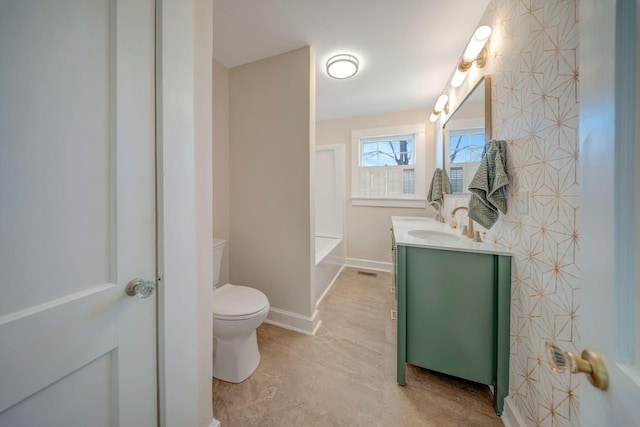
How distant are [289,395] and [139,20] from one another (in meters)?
1.75

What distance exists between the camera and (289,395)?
121cm

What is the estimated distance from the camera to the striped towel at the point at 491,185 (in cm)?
112

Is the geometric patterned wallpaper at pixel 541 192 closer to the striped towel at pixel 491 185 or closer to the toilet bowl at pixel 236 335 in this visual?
the striped towel at pixel 491 185

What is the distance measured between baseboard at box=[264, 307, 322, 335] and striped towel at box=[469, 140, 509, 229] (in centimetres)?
143

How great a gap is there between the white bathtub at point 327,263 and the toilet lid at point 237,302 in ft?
2.55

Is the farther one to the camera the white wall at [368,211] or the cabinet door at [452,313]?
the white wall at [368,211]

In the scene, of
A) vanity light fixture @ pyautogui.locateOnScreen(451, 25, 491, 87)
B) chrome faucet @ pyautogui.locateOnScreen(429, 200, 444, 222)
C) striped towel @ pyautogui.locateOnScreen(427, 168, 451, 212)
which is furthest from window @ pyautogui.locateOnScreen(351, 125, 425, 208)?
vanity light fixture @ pyautogui.locateOnScreen(451, 25, 491, 87)

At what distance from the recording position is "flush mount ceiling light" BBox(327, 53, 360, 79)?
1852mm

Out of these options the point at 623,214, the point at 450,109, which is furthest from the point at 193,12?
the point at 450,109

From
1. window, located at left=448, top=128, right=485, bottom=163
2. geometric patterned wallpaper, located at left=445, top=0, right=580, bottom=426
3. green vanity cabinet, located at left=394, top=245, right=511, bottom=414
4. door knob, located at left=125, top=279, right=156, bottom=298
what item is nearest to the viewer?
door knob, located at left=125, top=279, right=156, bottom=298

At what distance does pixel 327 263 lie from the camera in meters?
2.47

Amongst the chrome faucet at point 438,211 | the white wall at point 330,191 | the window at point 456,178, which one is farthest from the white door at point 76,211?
the white wall at point 330,191

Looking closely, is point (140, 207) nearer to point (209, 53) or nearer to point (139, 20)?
point (139, 20)

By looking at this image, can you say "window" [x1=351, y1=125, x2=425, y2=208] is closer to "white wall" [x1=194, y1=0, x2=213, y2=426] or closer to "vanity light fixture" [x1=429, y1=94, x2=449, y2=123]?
"vanity light fixture" [x1=429, y1=94, x2=449, y2=123]
